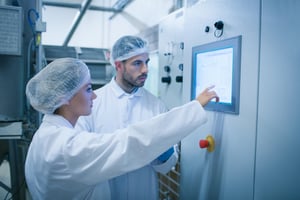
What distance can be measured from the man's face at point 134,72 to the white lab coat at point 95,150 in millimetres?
499

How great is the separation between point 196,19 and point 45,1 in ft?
13.0

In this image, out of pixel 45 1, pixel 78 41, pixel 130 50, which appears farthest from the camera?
pixel 78 41

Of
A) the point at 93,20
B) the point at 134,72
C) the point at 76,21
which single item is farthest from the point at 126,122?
the point at 93,20

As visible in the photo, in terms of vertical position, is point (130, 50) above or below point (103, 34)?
below

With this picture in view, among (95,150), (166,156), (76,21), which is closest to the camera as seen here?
(95,150)

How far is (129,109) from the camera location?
139 centimetres

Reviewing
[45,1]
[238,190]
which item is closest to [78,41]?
[45,1]

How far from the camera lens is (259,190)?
0.87 m

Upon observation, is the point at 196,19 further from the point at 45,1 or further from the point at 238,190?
the point at 45,1

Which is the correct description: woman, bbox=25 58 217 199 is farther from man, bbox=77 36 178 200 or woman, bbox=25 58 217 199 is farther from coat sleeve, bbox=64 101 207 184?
man, bbox=77 36 178 200

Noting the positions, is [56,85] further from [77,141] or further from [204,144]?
[204,144]

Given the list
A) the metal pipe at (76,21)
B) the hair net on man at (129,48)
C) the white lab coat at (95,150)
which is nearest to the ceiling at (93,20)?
the metal pipe at (76,21)

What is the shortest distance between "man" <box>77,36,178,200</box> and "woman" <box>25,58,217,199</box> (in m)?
0.36

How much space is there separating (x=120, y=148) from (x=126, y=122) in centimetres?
53
